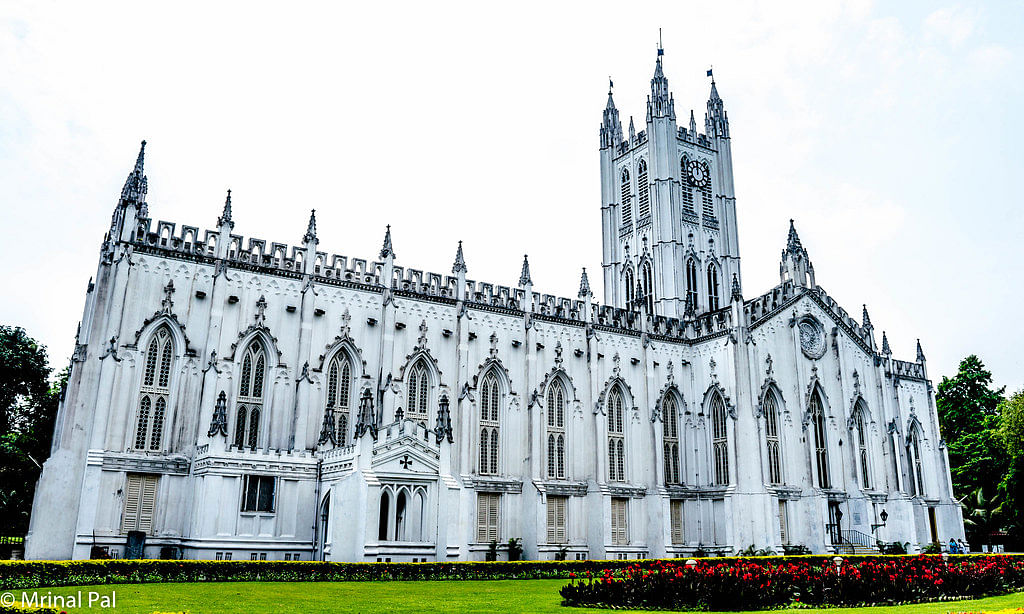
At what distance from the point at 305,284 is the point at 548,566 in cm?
1946

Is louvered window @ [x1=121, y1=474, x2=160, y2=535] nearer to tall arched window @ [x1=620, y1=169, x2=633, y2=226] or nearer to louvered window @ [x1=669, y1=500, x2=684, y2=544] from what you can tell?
louvered window @ [x1=669, y1=500, x2=684, y2=544]

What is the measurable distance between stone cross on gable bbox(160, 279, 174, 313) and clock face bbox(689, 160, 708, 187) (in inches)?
1765

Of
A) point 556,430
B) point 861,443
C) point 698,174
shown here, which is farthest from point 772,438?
point 698,174

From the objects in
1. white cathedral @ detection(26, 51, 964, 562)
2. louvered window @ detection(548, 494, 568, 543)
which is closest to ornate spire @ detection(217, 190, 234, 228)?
white cathedral @ detection(26, 51, 964, 562)

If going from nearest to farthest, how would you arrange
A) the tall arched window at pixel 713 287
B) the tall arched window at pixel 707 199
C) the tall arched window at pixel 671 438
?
the tall arched window at pixel 671 438 → the tall arched window at pixel 713 287 → the tall arched window at pixel 707 199

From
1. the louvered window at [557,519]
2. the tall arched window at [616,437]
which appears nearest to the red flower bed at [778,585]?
the louvered window at [557,519]

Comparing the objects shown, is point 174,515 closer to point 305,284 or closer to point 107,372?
point 107,372

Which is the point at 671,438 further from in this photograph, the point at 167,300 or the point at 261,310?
the point at 167,300

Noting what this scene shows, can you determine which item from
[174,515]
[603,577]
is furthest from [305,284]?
[603,577]

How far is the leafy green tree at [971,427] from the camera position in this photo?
2687 inches

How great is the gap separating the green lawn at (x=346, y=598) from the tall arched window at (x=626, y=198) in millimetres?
44064

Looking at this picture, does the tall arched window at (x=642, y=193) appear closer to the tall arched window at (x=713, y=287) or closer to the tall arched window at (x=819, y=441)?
the tall arched window at (x=713, y=287)

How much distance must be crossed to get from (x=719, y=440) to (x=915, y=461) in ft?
65.6

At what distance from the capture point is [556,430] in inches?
1956
